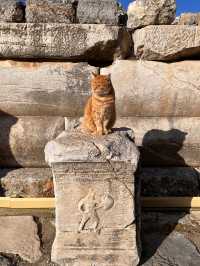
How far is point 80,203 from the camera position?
2615 mm

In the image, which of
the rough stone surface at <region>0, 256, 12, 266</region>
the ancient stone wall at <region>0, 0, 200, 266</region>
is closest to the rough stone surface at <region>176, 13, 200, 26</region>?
the ancient stone wall at <region>0, 0, 200, 266</region>

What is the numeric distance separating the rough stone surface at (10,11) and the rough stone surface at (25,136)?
2.93 feet

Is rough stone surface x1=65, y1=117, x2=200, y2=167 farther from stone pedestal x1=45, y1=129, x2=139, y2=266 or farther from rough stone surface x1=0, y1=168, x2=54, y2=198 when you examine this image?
stone pedestal x1=45, y1=129, x2=139, y2=266

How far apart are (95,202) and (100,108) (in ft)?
2.24

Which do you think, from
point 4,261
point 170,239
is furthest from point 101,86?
point 4,261

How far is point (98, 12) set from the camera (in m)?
3.58

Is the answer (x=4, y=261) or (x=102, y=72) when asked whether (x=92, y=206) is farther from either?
(x=102, y=72)

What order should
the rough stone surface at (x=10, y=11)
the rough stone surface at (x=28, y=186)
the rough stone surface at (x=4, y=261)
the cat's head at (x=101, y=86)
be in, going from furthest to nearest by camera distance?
the rough stone surface at (x=28, y=186) → the rough stone surface at (x=10, y=11) → the cat's head at (x=101, y=86) → the rough stone surface at (x=4, y=261)

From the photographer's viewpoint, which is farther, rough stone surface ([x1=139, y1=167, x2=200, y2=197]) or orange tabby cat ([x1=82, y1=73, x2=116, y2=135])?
rough stone surface ([x1=139, y1=167, x2=200, y2=197])

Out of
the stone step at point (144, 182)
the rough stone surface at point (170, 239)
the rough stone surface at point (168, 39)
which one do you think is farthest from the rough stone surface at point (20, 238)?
the rough stone surface at point (168, 39)

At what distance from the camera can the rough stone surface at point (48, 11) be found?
3.55 meters

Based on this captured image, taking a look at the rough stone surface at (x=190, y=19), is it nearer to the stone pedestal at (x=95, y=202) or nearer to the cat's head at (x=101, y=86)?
the cat's head at (x=101, y=86)

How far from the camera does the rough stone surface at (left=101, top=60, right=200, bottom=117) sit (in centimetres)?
371

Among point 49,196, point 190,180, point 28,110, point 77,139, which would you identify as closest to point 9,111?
point 28,110
